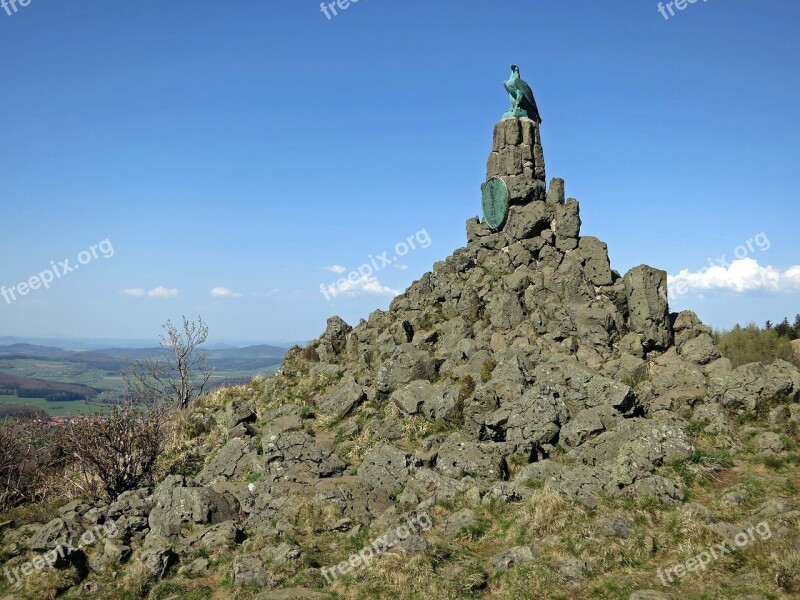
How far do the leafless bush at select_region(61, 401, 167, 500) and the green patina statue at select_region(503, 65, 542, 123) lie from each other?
27.4 m

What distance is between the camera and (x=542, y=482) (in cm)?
1928

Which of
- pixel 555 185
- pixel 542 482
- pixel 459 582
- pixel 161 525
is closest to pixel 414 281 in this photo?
pixel 555 185

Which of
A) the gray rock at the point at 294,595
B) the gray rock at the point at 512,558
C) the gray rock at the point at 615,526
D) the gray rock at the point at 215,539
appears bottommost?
the gray rock at the point at 294,595

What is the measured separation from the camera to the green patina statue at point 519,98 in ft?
115

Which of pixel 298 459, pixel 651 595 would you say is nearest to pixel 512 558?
pixel 651 595

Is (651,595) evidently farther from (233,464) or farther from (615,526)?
(233,464)

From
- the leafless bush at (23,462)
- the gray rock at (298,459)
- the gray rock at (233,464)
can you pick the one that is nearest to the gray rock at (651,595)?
the gray rock at (298,459)

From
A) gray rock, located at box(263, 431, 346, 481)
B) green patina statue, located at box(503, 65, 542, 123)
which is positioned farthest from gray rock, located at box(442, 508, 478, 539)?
green patina statue, located at box(503, 65, 542, 123)

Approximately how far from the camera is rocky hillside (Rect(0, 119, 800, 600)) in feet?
48.4

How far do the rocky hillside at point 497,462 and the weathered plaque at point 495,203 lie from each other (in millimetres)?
637

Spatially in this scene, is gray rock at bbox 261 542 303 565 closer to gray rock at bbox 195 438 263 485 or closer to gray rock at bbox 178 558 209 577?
gray rock at bbox 178 558 209 577

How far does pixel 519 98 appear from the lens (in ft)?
116

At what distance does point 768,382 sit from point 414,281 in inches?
820

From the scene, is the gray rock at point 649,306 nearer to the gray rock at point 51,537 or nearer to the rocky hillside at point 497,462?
the rocky hillside at point 497,462
